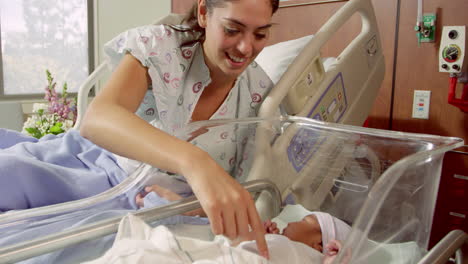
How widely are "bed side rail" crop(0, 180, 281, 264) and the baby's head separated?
0.08 meters

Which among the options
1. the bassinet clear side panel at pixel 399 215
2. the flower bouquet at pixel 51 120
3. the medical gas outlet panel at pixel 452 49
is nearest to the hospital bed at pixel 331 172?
the bassinet clear side panel at pixel 399 215

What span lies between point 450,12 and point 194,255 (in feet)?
5.56

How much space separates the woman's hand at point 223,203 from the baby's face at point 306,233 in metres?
0.19

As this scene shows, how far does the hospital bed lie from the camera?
743mm

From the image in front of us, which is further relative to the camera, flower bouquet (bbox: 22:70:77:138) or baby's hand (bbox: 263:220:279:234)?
flower bouquet (bbox: 22:70:77:138)

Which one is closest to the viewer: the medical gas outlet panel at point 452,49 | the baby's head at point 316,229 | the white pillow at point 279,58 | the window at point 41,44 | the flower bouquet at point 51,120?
the baby's head at point 316,229

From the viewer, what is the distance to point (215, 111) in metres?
1.42

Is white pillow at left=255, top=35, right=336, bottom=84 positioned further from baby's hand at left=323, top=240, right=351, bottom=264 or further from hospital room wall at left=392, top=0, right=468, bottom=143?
baby's hand at left=323, top=240, right=351, bottom=264

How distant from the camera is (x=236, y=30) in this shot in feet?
3.74

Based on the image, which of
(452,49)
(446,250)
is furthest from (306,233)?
(452,49)

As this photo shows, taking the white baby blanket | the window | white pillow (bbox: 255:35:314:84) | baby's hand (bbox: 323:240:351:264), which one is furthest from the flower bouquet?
the window

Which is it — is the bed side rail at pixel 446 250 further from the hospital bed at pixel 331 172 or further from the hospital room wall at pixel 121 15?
the hospital room wall at pixel 121 15

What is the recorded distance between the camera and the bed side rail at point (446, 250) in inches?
31.6

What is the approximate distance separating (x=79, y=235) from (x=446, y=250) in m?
0.73
